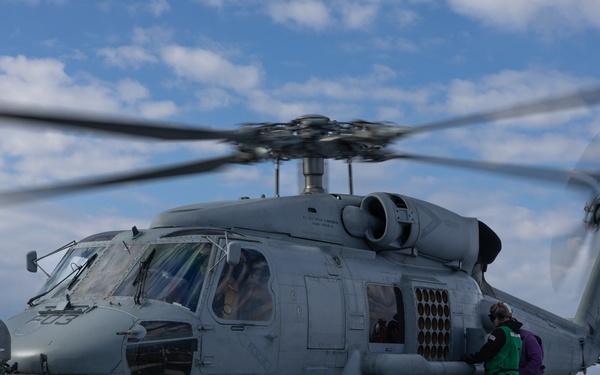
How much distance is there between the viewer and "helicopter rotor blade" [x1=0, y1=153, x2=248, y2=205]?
735 centimetres

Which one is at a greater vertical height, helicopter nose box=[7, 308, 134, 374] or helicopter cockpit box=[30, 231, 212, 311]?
helicopter cockpit box=[30, 231, 212, 311]

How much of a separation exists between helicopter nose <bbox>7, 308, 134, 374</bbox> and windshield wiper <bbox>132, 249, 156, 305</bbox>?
272 mm

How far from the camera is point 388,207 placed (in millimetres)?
9641

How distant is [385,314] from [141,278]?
3.04 m

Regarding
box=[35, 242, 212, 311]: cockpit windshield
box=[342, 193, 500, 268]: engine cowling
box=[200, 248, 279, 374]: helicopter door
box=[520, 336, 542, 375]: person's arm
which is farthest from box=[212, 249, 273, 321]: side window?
box=[520, 336, 542, 375]: person's arm

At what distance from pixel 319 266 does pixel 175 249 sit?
168cm

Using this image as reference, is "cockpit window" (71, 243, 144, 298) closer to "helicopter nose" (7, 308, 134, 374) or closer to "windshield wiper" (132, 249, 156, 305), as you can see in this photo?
"windshield wiper" (132, 249, 156, 305)

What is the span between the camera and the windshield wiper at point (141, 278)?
24.5ft

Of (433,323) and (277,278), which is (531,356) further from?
(277,278)

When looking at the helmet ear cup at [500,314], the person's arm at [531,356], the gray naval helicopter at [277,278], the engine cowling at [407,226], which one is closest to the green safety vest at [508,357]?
the helmet ear cup at [500,314]

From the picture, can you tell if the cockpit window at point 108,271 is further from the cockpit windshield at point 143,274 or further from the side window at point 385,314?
the side window at point 385,314

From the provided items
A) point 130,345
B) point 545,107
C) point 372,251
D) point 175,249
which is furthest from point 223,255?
point 545,107

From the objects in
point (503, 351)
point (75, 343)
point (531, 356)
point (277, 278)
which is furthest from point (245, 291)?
point (531, 356)

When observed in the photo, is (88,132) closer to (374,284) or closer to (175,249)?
(175,249)
